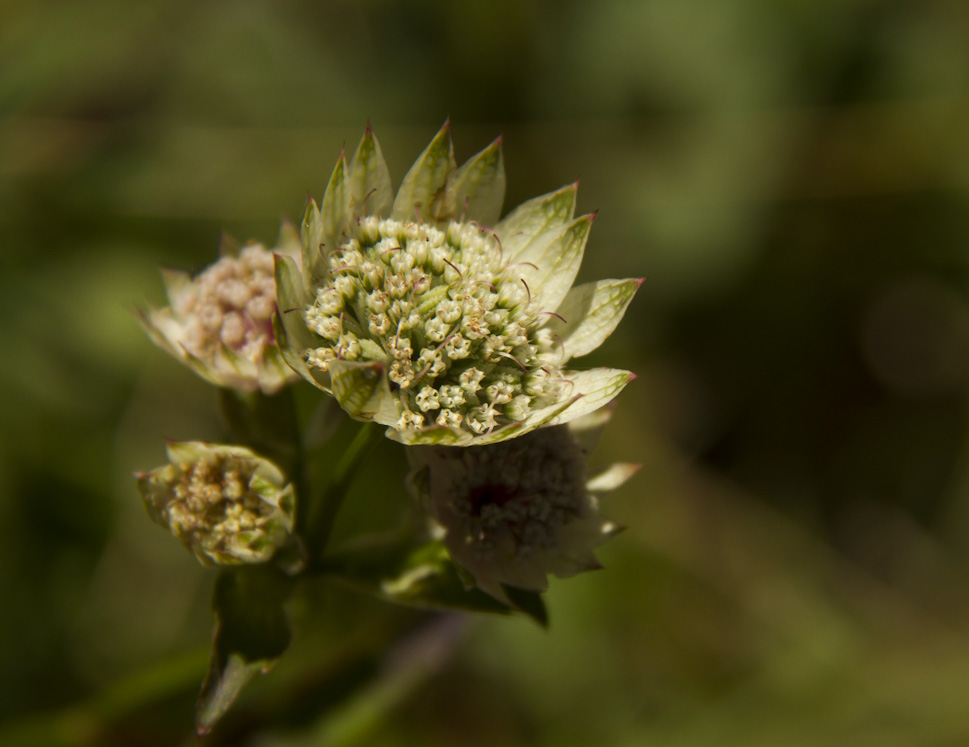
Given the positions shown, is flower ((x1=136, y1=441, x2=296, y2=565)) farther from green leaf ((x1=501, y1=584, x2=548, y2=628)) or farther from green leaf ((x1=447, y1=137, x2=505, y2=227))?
green leaf ((x1=447, y1=137, x2=505, y2=227))

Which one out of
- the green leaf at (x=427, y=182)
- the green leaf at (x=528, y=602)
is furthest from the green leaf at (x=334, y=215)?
the green leaf at (x=528, y=602)

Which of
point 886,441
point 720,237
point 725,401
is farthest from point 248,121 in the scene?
point 886,441

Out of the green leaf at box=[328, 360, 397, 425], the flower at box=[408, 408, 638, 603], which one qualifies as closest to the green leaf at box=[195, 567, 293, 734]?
the flower at box=[408, 408, 638, 603]

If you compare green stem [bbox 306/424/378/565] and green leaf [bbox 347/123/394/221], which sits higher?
green leaf [bbox 347/123/394/221]

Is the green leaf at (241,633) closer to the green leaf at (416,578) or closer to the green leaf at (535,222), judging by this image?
the green leaf at (416,578)

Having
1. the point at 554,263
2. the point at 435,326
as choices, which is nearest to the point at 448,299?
the point at 435,326
